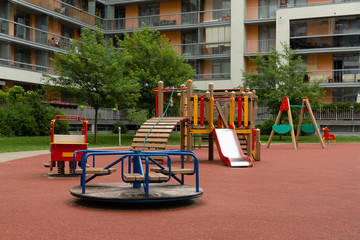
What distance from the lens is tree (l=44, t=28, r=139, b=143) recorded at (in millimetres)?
24453

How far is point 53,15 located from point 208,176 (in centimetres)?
3260

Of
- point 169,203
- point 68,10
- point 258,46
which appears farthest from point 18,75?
point 169,203

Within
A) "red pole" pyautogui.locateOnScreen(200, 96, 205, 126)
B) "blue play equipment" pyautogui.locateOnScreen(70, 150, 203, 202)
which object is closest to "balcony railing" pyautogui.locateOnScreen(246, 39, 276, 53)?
"red pole" pyautogui.locateOnScreen(200, 96, 205, 126)

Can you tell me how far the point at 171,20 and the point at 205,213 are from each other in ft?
133

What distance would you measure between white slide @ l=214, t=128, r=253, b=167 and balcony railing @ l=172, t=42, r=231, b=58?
29104 millimetres

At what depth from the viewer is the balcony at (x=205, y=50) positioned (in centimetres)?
4275

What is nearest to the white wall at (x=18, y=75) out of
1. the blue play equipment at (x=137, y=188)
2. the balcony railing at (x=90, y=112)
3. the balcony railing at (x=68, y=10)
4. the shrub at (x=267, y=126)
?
the balcony railing at (x=90, y=112)

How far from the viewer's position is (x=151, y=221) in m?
5.55

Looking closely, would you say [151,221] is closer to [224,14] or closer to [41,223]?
[41,223]

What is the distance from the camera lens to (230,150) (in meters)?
→ 13.9

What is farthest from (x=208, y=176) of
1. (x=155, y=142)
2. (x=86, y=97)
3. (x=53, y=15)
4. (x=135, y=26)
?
(x=135, y=26)

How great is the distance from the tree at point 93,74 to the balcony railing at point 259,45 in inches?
773

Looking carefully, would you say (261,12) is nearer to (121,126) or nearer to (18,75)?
Answer: (121,126)

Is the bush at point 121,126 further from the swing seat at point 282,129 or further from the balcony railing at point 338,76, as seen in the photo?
the swing seat at point 282,129
